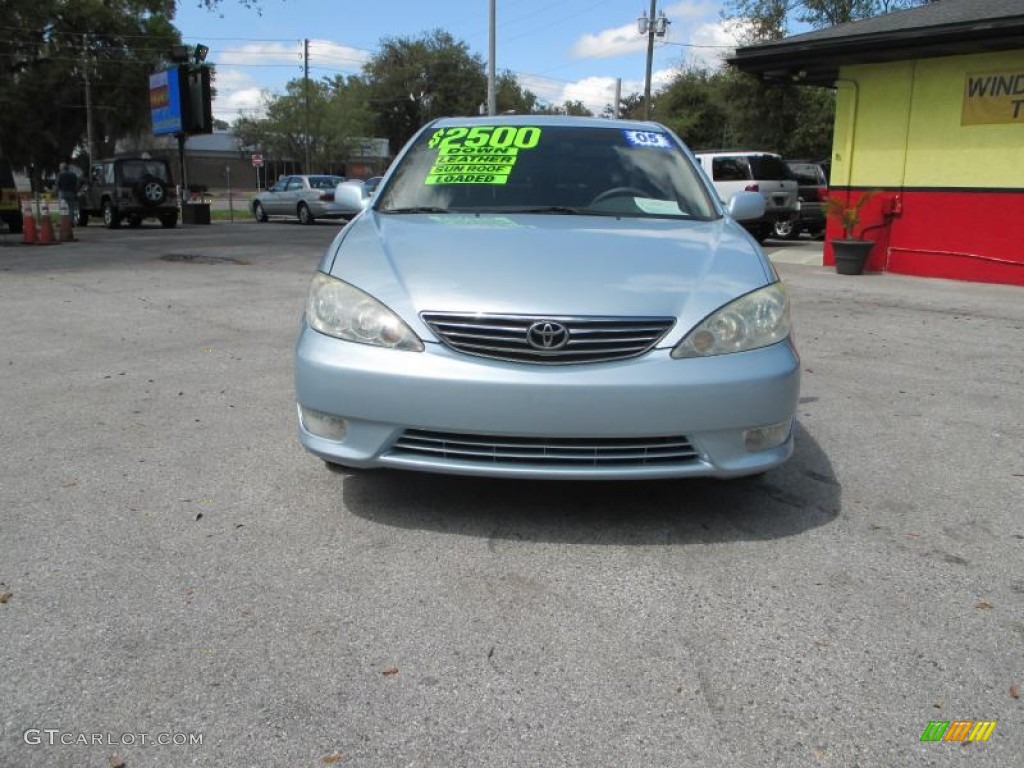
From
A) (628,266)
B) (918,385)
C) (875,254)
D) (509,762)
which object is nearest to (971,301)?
(875,254)

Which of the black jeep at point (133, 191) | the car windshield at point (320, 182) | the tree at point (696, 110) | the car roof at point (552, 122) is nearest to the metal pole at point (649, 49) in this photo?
the tree at point (696, 110)

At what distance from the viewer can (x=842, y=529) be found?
341cm

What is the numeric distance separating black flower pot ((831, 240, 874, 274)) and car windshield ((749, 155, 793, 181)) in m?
6.03

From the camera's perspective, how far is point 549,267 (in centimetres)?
322

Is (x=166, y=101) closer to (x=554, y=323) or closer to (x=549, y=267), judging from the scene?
(x=549, y=267)

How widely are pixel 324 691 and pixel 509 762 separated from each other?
1.85 feet

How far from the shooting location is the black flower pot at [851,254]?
42.1ft

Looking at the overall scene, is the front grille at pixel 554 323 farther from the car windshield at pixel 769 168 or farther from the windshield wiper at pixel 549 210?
the car windshield at pixel 769 168

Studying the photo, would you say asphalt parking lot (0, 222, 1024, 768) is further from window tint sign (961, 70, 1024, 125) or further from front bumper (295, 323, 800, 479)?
window tint sign (961, 70, 1024, 125)

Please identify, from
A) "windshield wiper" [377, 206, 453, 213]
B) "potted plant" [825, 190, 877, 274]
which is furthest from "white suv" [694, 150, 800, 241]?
"windshield wiper" [377, 206, 453, 213]

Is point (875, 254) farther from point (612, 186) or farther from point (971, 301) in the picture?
point (612, 186)

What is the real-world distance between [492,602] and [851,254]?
1161 centimetres

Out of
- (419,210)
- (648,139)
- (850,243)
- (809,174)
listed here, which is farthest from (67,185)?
(648,139)

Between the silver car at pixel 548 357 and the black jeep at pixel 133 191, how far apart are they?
23258 millimetres
